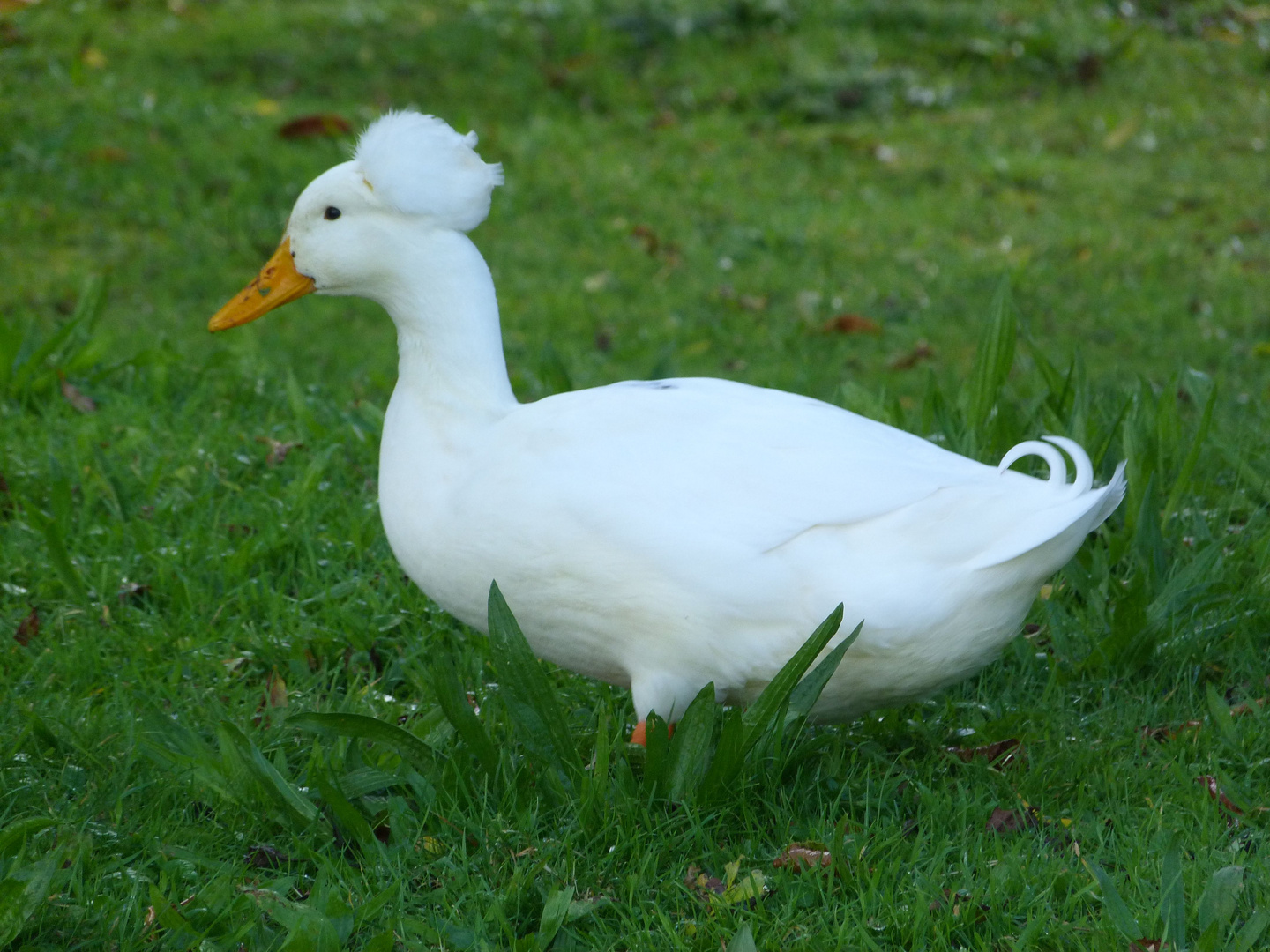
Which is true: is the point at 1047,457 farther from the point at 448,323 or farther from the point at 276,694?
the point at 276,694

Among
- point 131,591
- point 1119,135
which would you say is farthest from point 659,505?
point 1119,135

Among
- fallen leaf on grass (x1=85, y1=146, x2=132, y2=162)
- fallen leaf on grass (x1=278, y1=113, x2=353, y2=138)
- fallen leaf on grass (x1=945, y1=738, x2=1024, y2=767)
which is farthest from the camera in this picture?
fallen leaf on grass (x1=278, y1=113, x2=353, y2=138)

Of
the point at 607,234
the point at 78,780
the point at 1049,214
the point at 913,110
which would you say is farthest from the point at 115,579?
the point at 913,110

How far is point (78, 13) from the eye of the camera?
7.40 metres

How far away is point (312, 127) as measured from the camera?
6297 mm

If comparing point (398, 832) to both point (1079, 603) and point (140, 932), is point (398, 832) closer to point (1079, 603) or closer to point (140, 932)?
point (140, 932)

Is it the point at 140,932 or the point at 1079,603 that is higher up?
the point at 140,932

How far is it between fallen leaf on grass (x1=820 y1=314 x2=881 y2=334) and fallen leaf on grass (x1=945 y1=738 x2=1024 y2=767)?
113 inches

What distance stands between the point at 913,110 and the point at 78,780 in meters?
6.00

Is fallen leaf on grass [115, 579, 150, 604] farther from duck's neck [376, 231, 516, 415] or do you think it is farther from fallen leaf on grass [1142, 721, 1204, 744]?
fallen leaf on grass [1142, 721, 1204, 744]

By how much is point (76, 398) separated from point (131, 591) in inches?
44.9

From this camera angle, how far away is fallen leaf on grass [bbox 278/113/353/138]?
20.6 feet

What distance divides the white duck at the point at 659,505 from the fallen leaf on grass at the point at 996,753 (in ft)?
0.83

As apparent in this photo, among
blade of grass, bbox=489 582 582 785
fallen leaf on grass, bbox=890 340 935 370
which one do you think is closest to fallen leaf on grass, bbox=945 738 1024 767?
blade of grass, bbox=489 582 582 785
